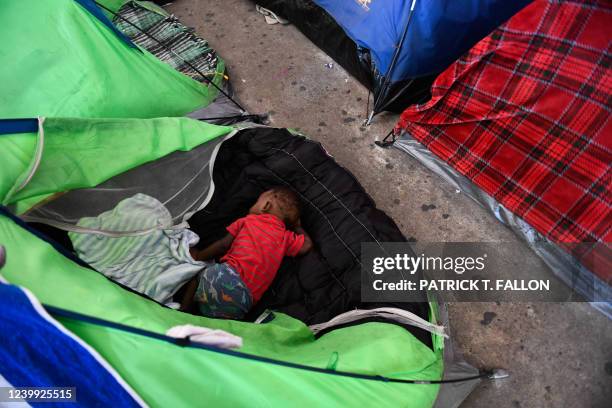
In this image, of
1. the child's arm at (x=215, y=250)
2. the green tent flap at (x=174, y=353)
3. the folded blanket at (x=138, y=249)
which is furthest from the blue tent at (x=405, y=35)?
the green tent flap at (x=174, y=353)

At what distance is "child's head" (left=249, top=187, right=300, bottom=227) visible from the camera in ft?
5.42

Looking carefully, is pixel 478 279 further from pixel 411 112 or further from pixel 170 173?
pixel 170 173

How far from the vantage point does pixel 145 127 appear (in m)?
1.58

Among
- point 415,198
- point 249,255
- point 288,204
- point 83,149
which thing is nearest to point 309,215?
point 288,204

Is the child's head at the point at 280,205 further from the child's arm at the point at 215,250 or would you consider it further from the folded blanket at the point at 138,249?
the folded blanket at the point at 138,249

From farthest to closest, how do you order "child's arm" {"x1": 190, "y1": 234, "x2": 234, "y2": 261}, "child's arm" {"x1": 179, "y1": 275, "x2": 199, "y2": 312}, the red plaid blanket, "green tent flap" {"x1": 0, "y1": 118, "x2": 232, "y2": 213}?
"child's arm" {"x1": 190, "y1": 234, "x2": 234, "y2": 261} < "child's arm" {"x1": 179, "y1": 275, "x2": 199, "y2": 312} < the red plaid blanket < "green tent flap" {"x1": 0, "y1": 118, "x2": 232, "y2": 213}

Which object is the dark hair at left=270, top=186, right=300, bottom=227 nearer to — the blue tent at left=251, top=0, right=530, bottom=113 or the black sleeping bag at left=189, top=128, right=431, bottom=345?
the black sleeping bag at left=189, top=128, right=431, bottom=345

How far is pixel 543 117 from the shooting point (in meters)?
1.51

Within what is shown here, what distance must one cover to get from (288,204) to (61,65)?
99cm

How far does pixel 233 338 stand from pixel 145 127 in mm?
986

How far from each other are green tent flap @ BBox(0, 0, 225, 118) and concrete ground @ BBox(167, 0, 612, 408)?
0.83 m

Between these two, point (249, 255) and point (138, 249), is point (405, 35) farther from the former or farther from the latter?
point (138, 249)

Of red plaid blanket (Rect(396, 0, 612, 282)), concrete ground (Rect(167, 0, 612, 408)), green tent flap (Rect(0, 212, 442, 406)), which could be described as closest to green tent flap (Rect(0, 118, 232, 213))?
green tent flap (Rect(0, 212, 442, 406))

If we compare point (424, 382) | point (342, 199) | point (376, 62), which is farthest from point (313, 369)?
point (376, 62)
